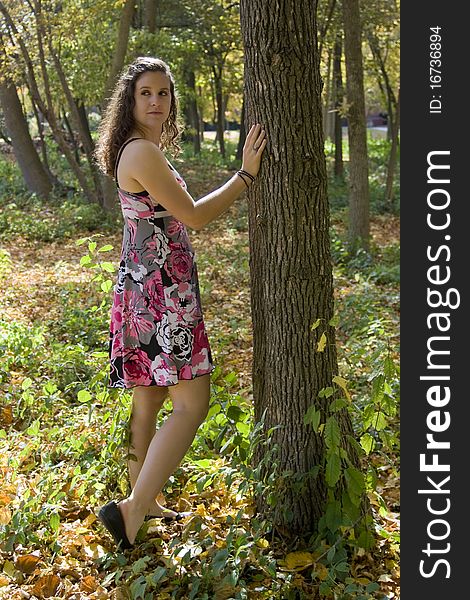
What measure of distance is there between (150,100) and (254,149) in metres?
0.52

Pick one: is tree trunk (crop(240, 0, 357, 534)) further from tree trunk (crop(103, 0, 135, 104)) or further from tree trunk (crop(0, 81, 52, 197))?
tree trunk (crop(0, 81, 52, 197))

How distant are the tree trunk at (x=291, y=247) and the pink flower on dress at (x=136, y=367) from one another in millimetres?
540

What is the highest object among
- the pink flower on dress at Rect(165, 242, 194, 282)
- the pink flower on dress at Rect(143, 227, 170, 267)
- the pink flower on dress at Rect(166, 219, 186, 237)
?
the pink flower on dress at Rect(166, 219, 186, 237)

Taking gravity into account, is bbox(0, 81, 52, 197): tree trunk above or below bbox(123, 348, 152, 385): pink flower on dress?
above

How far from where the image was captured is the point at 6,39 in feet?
47.0

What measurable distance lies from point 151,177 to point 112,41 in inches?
523

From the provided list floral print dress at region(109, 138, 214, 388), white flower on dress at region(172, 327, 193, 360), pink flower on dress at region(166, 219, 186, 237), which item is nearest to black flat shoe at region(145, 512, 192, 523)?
floral print dress at region(109, 138, 214, 388)

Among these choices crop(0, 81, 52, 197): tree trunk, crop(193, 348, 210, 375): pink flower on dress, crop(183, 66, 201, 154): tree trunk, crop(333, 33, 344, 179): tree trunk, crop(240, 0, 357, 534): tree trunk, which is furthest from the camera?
crop(183, 66, 201, 154): tree trunk

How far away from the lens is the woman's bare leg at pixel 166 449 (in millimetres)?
3332

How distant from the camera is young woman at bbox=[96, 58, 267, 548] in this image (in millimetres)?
3236

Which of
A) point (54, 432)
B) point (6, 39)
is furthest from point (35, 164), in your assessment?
point (54, 432)

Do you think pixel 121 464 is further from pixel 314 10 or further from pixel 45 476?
pixel 314 10

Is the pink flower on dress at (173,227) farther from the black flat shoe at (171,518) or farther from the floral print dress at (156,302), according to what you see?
the black flat shoe at (171,518)

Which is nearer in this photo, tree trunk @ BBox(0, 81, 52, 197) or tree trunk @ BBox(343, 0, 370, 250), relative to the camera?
tree trunk @ BBox(343, 0, 370, 250)
